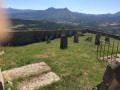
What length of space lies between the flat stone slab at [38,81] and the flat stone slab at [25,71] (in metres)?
0.49

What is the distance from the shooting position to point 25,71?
588 centimetres

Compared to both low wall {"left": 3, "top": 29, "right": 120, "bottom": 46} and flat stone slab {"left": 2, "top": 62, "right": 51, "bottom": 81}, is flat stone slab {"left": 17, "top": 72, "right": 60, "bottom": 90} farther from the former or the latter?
low wall {"left": 3, "top": 29, "right": 120, "bottom": 46}

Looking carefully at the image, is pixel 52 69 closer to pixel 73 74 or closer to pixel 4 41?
pixel 73 74

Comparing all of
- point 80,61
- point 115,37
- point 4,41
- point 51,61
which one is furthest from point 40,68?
point 115,37

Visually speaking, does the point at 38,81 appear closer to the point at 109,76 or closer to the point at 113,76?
the point at 109,76

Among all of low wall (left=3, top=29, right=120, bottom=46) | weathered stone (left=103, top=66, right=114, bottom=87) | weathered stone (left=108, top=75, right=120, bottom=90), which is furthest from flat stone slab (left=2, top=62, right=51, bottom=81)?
low wall (left=3, top=29, right=120, bottom=46)

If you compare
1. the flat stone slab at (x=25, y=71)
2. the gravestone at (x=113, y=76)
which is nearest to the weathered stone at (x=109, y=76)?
the gravestone at (x=113, y=76)

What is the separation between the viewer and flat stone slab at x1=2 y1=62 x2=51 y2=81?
5492mm

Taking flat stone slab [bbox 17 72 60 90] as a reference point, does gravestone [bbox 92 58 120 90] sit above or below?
above

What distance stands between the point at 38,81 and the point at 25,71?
1.18 meters

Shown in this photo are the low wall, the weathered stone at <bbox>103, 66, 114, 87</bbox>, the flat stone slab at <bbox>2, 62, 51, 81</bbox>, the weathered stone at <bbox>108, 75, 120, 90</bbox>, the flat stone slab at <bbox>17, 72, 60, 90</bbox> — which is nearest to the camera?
the weathered stone at <bbox>108, 75, 120, 90</bbox>

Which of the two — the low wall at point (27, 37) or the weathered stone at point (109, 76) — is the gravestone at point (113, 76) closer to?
the weathered stone at point (109, 76)

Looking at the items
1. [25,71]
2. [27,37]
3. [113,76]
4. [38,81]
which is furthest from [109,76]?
[27,37]

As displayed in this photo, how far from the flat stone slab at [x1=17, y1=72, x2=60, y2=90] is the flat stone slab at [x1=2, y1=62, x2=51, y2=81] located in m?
0.49
